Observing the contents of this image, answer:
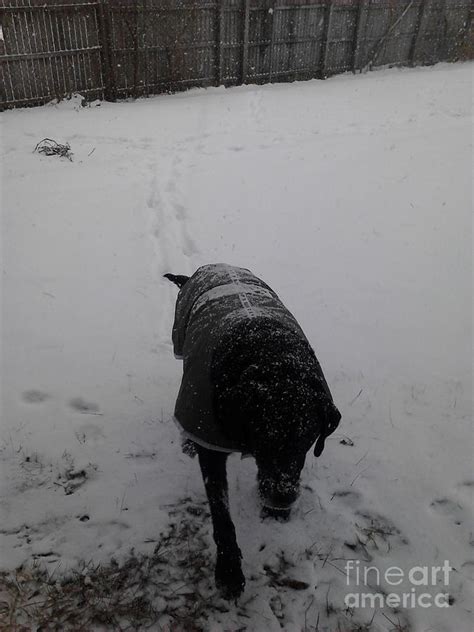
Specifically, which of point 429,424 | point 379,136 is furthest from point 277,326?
point 379,136

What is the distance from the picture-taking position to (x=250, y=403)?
73.9 inches

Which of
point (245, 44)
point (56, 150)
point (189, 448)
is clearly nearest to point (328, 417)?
point (189, 448)

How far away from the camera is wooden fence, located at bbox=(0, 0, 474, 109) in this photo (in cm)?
984

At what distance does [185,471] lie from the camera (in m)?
2.72

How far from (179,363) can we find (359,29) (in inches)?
555

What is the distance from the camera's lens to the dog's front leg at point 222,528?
214 cm

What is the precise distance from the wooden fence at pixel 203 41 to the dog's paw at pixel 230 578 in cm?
A: 1096

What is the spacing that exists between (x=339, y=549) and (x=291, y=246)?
3715 millimetres

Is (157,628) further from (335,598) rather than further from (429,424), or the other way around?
(429,424)

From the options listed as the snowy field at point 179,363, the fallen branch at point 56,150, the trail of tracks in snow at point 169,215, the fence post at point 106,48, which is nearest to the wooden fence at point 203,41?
the fence post at point 106,48

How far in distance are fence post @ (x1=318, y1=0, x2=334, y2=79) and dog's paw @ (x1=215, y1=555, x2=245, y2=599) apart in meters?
14.8

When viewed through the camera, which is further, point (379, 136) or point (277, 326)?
point (379, 136)

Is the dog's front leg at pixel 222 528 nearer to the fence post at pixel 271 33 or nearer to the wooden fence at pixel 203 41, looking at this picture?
the wooden fence at pixel 203 41

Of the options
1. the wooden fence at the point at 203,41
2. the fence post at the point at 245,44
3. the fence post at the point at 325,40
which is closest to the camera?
the wooden fence at the point at 203,41
